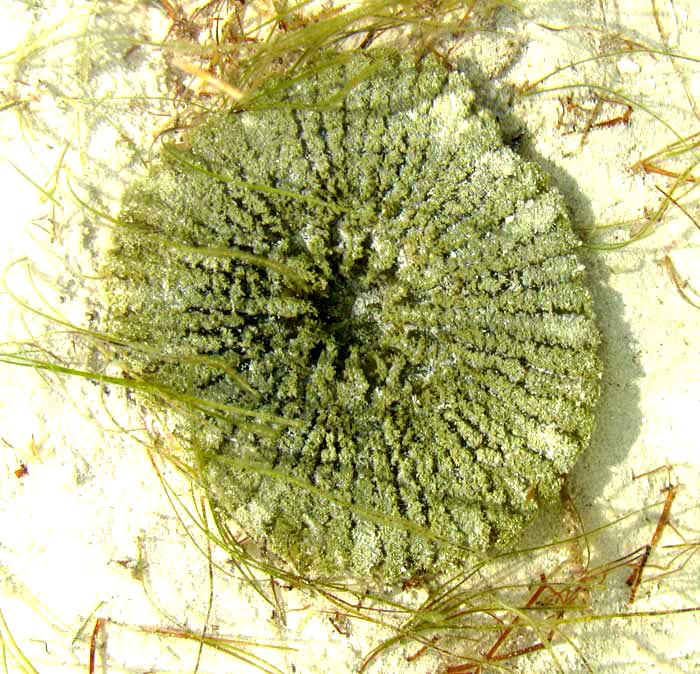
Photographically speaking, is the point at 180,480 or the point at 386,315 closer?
the point at 386,315

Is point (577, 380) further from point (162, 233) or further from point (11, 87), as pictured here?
point (11, 87)

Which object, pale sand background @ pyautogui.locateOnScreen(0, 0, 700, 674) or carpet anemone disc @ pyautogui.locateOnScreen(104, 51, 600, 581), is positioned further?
pale sand background @ pyautogui.locateOnScreen(0, 0, 700, 674)

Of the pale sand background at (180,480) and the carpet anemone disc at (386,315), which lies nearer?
the carpet anemone disc at (386,315)

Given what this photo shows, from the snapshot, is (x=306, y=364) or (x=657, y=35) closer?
(x=306, y=364)

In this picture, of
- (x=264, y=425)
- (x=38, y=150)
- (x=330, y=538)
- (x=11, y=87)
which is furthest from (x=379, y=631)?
(x=11, y=87)
